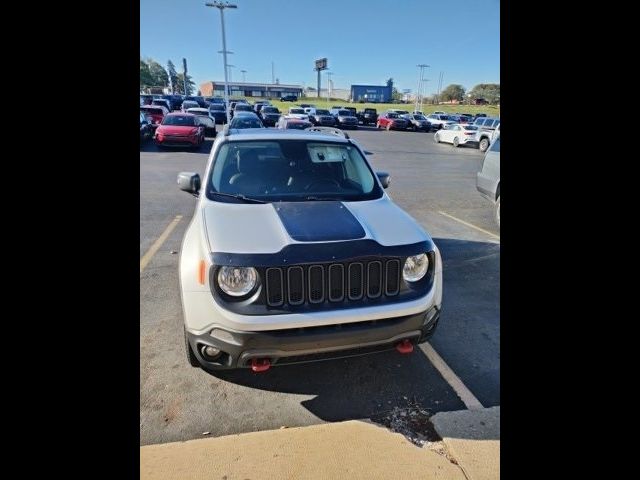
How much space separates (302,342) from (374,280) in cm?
60

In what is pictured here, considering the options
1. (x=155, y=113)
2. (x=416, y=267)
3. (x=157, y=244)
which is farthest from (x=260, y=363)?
(x=155, y=113)

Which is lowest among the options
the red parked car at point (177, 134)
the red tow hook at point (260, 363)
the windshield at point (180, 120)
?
the red tow hook at point (260, 363)

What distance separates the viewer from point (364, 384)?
2.82 meters

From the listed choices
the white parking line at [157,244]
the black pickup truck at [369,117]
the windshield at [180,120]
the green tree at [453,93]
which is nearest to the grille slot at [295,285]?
the white parking line at [157,244]

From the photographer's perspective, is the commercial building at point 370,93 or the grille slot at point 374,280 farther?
the commercial building at point 370,93

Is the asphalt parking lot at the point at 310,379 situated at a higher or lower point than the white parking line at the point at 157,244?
lower

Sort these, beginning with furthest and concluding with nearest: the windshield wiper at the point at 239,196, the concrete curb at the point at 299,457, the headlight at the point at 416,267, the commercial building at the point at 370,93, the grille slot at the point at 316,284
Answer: the commercial building at the point at 370,93 → the windshield wiper at the point at 239,196 → the headlight at the point at 416,267 → the grille slot at the point at 316,284 → the concrete curb at the point at 299,457

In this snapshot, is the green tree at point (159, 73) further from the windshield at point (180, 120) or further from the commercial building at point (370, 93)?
the windshield at point (180, 120)

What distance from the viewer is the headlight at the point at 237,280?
7.55 feet

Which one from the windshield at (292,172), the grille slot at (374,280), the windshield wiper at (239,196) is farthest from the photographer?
the windshield at (292,172)

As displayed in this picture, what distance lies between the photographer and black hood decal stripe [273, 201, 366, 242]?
98.1 inches

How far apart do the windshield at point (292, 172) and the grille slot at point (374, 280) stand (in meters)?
1.09
